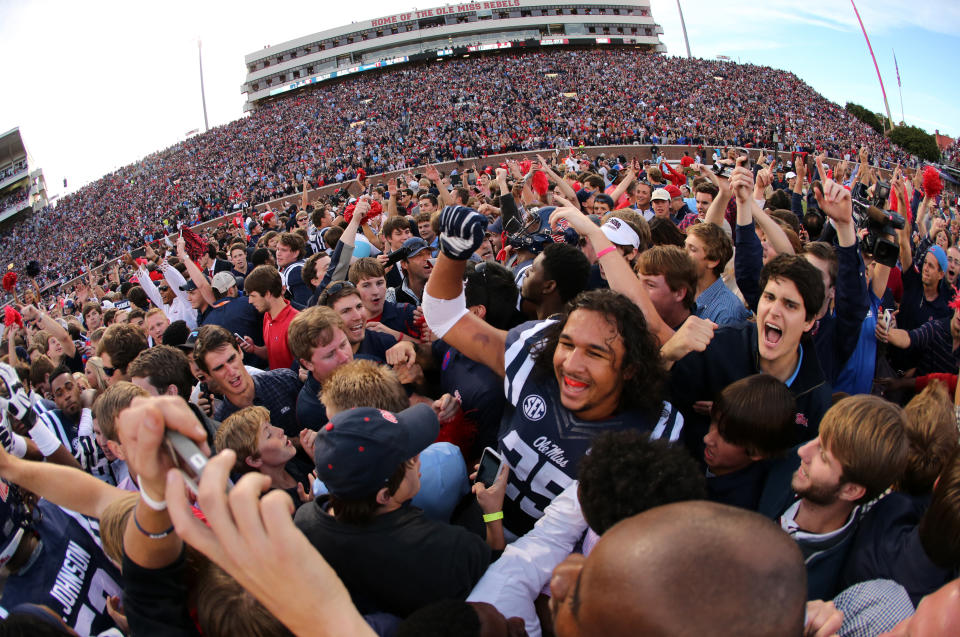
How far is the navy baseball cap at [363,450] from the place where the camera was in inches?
64.3

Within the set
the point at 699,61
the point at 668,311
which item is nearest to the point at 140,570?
the point at 668,311

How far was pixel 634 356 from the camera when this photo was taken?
2.14 meters

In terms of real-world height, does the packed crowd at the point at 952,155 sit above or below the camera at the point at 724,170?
below

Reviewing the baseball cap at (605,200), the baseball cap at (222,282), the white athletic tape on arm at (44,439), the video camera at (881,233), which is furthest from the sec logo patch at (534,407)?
the baseball cap at (605,200)

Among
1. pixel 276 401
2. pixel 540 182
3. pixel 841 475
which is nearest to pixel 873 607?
pixel 841 475

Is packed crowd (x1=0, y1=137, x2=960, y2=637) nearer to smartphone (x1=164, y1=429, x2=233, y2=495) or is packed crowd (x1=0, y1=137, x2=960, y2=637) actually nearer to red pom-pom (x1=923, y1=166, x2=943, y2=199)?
smartphone (x1=164, y1=429, x2=233, y2=495)

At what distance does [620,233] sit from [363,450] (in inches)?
104

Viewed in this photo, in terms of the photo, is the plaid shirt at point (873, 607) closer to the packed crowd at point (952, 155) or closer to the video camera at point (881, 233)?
the video camera at point (881, 233)

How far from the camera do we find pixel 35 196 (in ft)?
157

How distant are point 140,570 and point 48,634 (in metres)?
0.27

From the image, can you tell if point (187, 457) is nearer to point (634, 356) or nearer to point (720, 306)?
point (634, 356)

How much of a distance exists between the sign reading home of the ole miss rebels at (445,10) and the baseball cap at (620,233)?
2290 inches

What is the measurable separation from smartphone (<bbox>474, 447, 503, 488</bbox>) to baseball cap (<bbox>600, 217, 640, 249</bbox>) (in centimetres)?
203

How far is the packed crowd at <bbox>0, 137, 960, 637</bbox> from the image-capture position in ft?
2.99
